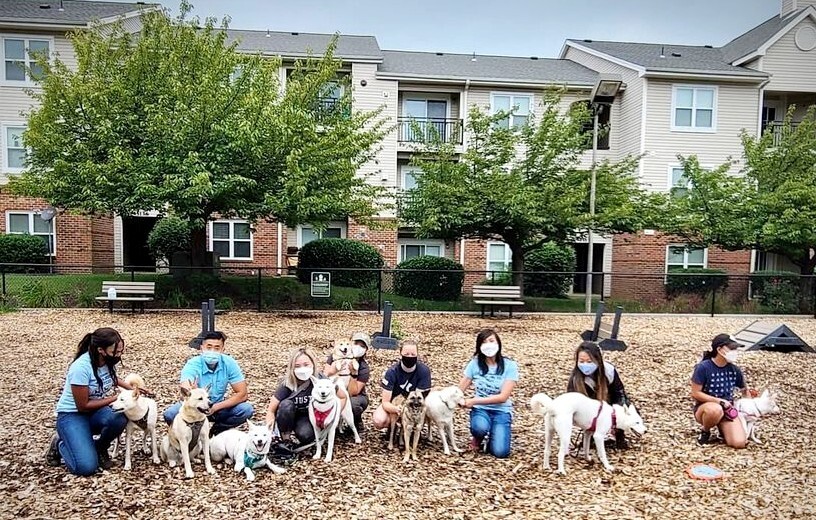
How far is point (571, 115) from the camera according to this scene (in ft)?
52.6

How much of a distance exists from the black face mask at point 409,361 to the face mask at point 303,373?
815mm

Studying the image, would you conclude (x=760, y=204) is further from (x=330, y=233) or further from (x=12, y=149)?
(x=12, y=149)

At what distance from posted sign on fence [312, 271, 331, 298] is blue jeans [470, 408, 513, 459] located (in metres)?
10.2

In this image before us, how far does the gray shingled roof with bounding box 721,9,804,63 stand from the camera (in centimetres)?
2330

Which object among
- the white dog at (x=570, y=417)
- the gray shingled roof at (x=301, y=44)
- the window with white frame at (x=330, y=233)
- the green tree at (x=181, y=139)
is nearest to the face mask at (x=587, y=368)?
the white dog at (x=570, y=417)

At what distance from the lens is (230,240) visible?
22.6 m

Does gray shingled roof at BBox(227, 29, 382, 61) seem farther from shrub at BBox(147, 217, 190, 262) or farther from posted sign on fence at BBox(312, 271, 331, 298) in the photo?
posted sign on fence at BBox(312, 271, 331, 298)

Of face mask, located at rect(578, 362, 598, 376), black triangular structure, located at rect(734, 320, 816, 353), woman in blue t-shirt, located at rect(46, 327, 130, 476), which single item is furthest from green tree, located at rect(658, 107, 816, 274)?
woman in blue t-shirt, located at rect(46, 327, 130, 476)

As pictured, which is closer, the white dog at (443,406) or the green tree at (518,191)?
the white dog at (443,406)

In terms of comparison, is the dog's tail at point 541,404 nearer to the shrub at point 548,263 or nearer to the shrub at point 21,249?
the shrub at point 548,263

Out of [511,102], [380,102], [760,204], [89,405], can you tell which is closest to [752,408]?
[89,405]

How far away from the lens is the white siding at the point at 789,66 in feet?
75.4

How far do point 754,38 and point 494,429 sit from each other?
26494mm

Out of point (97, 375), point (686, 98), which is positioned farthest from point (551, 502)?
point (686, 98)
